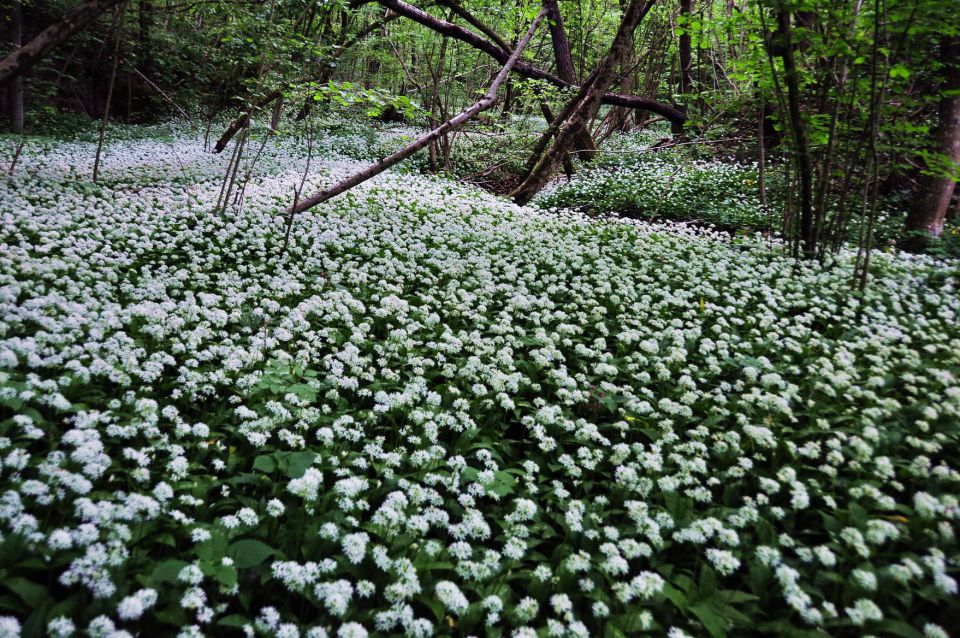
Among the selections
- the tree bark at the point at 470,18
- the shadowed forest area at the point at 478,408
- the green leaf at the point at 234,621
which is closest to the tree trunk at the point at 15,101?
the shadowed forest area at the point at 478,408

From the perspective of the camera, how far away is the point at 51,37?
15.8 ft

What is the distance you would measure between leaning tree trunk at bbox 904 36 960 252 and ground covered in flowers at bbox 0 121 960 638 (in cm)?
199

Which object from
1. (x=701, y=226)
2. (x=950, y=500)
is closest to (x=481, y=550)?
(x=950, y=500)

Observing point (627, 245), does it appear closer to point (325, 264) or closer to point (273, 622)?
point (325, 264)

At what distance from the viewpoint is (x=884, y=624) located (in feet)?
7.20

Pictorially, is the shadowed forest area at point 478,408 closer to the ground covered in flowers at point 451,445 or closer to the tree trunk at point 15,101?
the ground covered in flowers at point 451,445

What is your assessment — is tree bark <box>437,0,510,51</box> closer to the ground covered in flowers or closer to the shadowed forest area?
the shadowed forest area

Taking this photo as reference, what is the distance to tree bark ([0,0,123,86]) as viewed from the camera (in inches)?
188

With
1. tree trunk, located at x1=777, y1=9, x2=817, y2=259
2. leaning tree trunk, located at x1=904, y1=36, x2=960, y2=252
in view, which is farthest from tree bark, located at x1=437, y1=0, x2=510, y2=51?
leaning tree trunk, located at x1=904, y1=36, x2=960, y2=252

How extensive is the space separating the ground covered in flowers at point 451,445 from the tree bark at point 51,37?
1687 mm

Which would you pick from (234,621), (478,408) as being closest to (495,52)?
(478,408)

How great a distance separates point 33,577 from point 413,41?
18.1m

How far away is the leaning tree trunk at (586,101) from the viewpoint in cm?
865

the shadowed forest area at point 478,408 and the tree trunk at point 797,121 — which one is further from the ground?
the tree trunk at point 797,121
